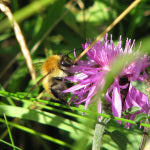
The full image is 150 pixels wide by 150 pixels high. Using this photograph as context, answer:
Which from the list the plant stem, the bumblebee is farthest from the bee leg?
the plant stem

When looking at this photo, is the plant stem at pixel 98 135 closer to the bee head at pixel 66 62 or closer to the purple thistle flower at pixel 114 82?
the purple thistle flower at pixel 114 82

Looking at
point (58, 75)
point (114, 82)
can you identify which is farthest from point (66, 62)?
point (114, 82)

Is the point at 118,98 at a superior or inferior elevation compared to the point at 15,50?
inferior

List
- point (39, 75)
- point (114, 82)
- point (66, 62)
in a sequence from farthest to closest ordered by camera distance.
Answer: point (39, 75) < point (66, 62) < point (114, 82)

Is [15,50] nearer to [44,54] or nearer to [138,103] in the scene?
[44,54]

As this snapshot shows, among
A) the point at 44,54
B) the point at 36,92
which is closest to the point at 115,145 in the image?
the point at 36,92

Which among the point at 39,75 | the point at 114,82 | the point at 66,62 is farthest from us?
the point at 39,75

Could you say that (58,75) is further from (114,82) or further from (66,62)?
(114,82)
